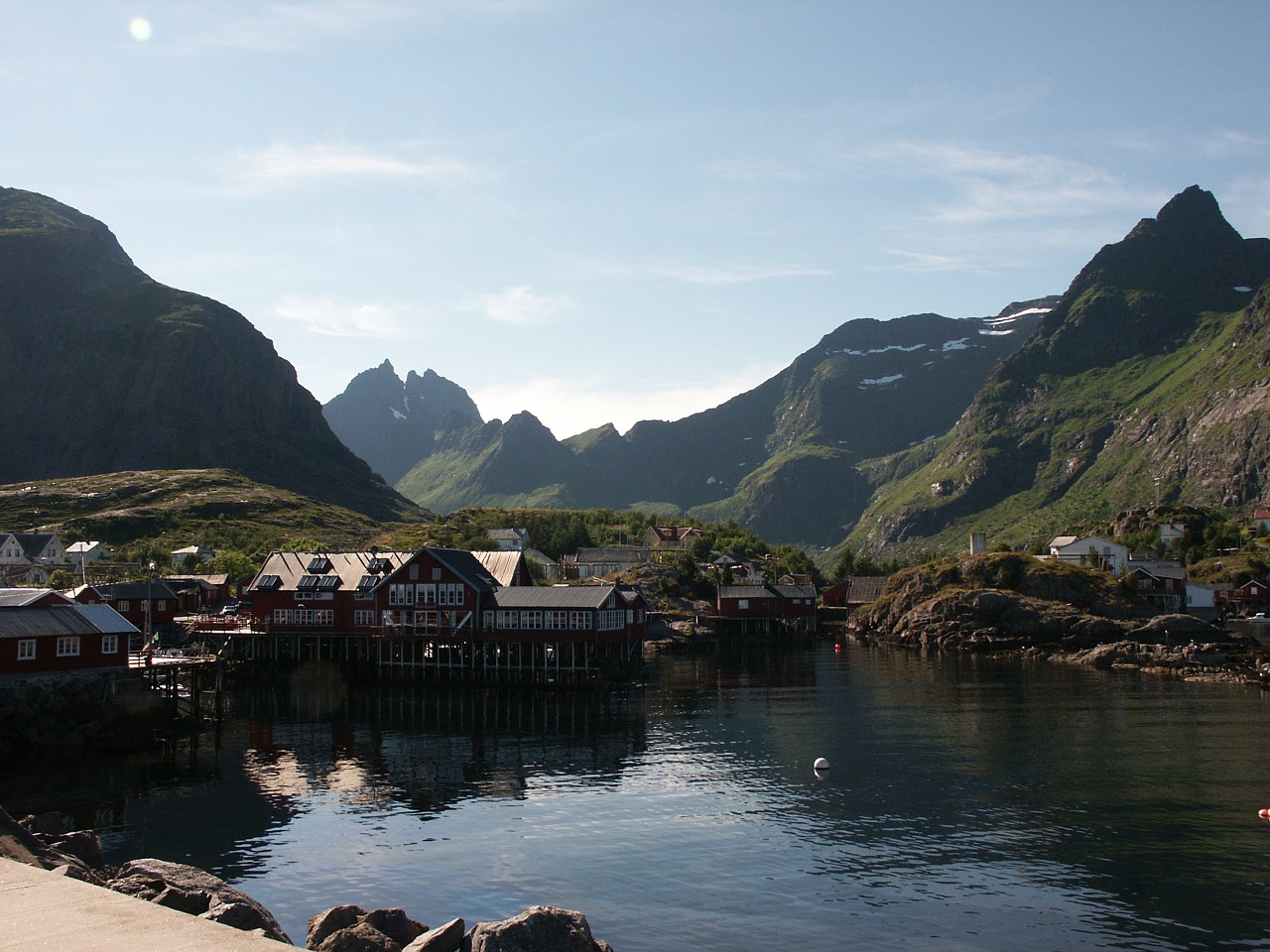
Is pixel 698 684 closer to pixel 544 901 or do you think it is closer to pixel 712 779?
pixel 712 779

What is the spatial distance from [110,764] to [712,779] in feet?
108

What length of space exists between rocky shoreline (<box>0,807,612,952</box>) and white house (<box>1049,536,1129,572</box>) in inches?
5387

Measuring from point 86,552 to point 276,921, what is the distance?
15933 cm

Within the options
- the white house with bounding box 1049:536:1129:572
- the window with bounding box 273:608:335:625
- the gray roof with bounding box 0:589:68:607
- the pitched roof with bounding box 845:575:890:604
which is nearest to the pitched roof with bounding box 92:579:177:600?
the window with bounding box 273:608:335:625

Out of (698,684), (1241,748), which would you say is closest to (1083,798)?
(1241,748)

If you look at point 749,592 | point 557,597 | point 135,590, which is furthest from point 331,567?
point 749,592

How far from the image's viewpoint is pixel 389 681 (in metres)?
91.4

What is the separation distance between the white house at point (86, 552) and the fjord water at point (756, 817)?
4201 inches

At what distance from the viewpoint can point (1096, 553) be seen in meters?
150

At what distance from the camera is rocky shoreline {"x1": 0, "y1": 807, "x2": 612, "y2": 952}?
944 inches

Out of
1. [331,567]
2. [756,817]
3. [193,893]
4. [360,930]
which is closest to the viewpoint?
[360,930]

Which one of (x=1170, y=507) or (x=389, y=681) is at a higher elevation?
(x=1170, y=507)

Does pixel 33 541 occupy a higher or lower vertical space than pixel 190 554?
higher

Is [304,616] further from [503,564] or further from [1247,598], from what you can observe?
[1247,598]
